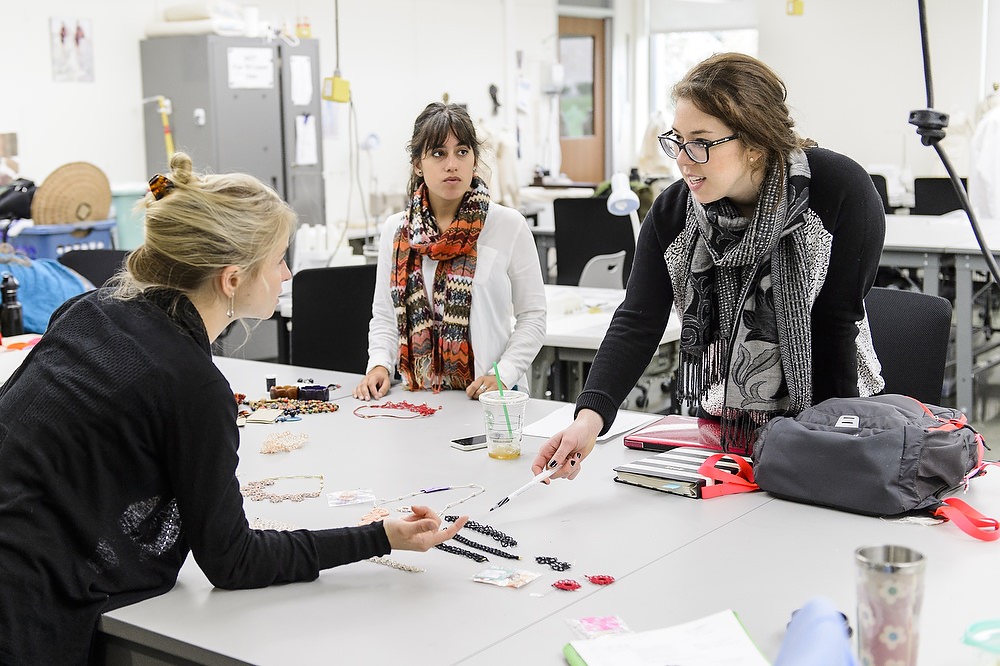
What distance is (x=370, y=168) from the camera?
8492 mm

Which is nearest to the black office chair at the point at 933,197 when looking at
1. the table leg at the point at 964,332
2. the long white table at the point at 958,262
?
the long white table at the point at 958,262

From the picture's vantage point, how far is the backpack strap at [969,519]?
1.66 m

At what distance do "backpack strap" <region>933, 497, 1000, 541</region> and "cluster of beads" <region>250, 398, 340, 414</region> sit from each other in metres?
1.39

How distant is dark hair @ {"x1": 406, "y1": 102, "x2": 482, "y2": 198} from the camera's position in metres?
2.77

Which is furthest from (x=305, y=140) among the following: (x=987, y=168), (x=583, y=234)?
(x=987, y=168)

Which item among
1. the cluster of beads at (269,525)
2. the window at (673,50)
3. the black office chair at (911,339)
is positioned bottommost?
the cluster of beads at (269,525)

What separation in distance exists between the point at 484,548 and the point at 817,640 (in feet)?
2.16

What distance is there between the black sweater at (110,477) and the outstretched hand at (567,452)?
0.54m

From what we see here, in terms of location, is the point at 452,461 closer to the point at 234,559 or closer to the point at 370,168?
the point at 234,559

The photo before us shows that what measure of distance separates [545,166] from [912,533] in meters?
9.05

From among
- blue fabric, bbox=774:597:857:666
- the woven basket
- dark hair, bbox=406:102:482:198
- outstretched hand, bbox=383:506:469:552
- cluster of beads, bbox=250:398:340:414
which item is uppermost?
dark hair, bbox=406:102:482:198

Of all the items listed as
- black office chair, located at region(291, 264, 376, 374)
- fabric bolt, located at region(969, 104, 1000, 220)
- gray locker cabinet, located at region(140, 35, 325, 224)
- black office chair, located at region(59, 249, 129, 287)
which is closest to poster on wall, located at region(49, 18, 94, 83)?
gray locker cabinet, located at region(140, 35, 325, 224)

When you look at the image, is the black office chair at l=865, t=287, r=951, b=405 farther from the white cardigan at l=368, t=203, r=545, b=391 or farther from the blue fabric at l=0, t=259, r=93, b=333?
the blue fabric at l=0, t=259, r=93, b=333

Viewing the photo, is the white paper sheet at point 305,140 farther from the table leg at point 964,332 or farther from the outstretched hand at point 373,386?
the outstretched hand at point 373,386
